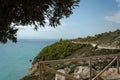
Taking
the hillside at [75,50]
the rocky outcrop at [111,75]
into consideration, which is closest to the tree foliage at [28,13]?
the rocky outcrop at [111,75]

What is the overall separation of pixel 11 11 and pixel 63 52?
2763 cm

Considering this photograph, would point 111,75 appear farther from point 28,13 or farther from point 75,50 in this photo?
point 75,50

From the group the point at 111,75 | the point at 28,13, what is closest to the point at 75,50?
the point at 111,75

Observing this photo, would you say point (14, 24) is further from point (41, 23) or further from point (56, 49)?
point (56, 49)

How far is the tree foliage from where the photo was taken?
12.5 metres

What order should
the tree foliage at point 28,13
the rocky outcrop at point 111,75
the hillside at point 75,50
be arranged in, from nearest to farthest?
the tree foliage at point 28,13, the rocky outcrop at point 111,75, the hillside at point 75,50

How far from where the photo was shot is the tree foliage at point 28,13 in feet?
41.0

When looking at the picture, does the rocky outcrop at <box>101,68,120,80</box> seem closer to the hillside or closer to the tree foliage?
the tree foliage

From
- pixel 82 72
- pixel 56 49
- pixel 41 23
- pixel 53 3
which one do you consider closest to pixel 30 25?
pixel 41 23

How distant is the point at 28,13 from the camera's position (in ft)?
42.7

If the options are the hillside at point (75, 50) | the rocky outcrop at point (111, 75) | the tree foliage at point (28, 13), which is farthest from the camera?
the hillside at point (75, 50)

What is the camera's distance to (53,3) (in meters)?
14.1

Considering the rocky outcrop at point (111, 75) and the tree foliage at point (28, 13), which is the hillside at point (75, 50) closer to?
the rocky outcrop at point (111, 75)

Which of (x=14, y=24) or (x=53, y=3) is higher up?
(x=53, y=3)
